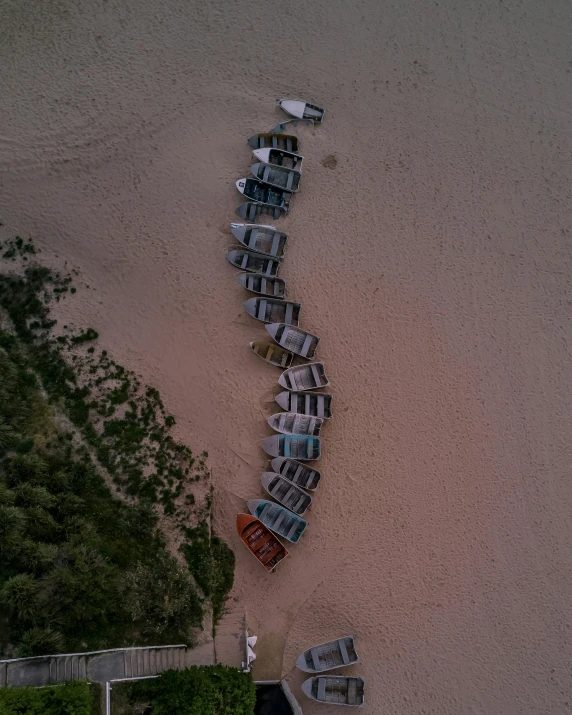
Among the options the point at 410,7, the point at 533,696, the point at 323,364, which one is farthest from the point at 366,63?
the point at 533,696

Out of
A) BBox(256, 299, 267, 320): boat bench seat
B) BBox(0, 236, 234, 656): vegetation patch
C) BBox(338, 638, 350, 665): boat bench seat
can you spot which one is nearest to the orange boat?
BBox(0, 236, 234, 656): vegetation patch

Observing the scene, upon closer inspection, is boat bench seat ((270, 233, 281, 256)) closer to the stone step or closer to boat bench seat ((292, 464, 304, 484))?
boat bench seat ((292, 464, 304, 484))

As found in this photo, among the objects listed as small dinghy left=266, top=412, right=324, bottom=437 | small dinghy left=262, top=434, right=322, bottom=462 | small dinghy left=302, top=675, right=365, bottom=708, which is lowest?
small dinghy left=302, top=675, right=365, bottom=708

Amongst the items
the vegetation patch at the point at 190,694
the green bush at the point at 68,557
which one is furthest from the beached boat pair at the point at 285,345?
the vegetation patch at the point at 190,694

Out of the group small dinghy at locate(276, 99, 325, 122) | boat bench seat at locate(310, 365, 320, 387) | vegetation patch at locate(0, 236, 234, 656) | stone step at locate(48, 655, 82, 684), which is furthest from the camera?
small dinghy at locate(276, 99, 325, 122)

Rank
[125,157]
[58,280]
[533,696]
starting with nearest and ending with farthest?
[533,696] → [58,280] → [125,157]

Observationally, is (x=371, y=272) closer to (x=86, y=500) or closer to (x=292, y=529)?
(x=292, y=529)

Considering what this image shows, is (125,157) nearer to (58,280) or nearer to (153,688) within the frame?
(58,280)
